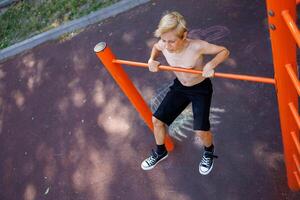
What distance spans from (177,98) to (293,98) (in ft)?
3.49

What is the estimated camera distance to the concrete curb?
5.75 metres

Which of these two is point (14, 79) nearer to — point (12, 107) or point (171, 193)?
point (12, 107)

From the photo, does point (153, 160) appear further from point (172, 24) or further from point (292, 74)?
point (292, 74)

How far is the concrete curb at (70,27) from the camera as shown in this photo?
5.75 m

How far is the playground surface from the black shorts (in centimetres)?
64

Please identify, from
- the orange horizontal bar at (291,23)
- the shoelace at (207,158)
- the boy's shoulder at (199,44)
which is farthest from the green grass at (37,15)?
the orange horizontal bar at (291,23)

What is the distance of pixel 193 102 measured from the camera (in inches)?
115

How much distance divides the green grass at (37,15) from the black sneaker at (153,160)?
321 centimetres

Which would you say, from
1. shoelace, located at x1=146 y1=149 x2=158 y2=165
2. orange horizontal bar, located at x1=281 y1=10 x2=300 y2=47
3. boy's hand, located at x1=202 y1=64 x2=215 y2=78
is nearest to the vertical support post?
orange horizontal bar, located at x1=281 y1=10 x2=300 y2=47

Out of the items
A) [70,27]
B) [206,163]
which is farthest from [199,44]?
[70,27]

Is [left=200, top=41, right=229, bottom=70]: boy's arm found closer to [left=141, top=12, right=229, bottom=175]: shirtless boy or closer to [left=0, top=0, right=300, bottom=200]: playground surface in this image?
[left=141, top=12, right=229, bottom=175]: shirtless boy

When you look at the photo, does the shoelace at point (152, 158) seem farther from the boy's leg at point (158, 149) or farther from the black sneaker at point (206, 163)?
the black sneaker at point (206, 163)

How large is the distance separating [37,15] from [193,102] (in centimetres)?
471

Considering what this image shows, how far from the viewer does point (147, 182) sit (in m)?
3.52
